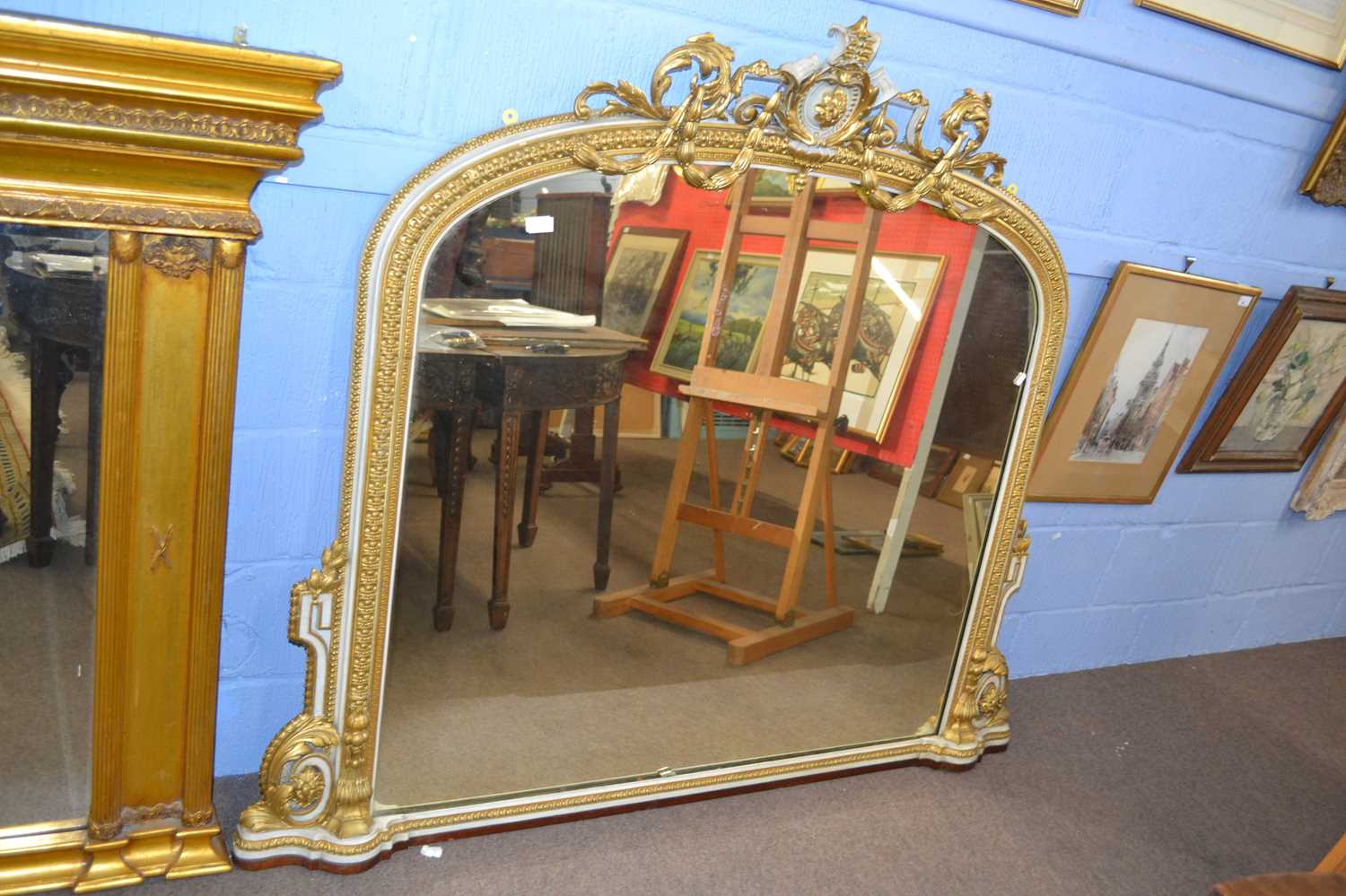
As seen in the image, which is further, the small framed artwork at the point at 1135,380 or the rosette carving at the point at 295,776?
the small framed artwork at the point at 1135,380

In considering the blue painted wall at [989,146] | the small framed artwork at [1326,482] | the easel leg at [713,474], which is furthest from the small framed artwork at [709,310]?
the small framed artwork at [1326,482]

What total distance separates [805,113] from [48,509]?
1.43 meters

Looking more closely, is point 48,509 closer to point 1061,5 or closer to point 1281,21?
point 1061,5

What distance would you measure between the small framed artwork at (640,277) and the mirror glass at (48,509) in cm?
82

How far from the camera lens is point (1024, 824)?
7.95ft

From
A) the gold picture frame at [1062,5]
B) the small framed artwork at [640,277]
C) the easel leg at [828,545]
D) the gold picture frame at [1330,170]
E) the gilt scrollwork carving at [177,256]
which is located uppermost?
the gold picture frame at [1062,5]

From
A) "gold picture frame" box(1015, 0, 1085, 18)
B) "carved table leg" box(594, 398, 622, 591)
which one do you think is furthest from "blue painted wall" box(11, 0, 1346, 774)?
"carved table leg" box(594, 398, 622, 591)

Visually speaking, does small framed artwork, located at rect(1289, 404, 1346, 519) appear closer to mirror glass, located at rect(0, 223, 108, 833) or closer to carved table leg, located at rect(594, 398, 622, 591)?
carved table leg, located at rect(594, 398, 622, 591)

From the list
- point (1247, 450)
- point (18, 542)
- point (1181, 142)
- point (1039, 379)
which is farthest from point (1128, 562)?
point (18, 542)

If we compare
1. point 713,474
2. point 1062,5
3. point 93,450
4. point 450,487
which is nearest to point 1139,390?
point 1062,5

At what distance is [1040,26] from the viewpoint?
2176 mm

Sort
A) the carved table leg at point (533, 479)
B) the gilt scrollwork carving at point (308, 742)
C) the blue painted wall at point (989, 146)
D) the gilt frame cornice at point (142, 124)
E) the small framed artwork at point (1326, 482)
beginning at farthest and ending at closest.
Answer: the small framed artwork at point (1326, 482) → the carved table leg at point (533, 479) → the gilt scrollwork carving at point (308, 742) → the blue painted wall at point (989, 146) → the gilt frame cornice at point (142, 124)

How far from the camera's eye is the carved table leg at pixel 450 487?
183 cm

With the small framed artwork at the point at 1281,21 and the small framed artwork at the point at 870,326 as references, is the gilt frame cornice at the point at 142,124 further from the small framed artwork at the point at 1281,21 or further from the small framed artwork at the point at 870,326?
the small framed artwork at the point at 1281,21
